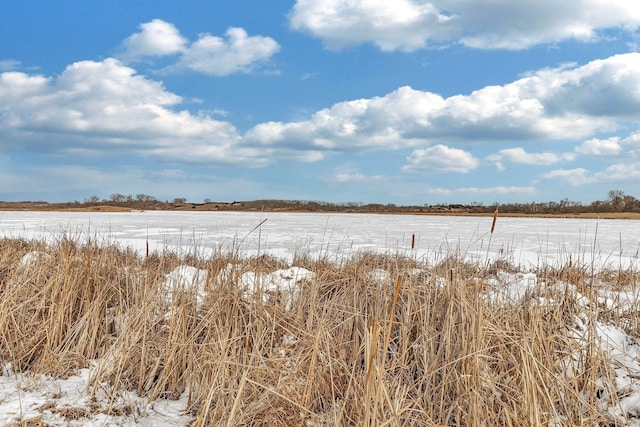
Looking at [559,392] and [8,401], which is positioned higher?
[559,392]

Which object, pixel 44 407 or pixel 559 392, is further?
pixel 44 407

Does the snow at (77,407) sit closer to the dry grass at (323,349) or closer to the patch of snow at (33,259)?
the dry grass at (323,349)

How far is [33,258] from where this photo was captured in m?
5.73

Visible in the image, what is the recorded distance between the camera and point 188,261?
7.33 meters

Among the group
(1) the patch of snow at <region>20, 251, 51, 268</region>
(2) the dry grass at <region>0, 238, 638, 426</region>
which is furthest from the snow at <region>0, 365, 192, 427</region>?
(1) the patch of snow at <region>20, 251, 51, 268</region>

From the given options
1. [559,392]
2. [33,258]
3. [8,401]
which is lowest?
[8,401]

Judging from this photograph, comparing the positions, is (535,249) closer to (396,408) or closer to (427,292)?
(427,292)

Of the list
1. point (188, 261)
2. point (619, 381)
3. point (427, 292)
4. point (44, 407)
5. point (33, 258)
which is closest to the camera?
point (44, 407)

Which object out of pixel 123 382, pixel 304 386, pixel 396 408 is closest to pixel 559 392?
pixel 396 408

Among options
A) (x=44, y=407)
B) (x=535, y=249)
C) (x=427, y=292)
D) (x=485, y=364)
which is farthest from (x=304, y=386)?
(x=535, y=249)

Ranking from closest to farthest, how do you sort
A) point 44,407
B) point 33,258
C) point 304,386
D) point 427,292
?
point 304,386, point 44,407, point 427,292, point 33,258

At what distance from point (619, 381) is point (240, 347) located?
2.73 meters

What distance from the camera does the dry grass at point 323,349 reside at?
2658mm

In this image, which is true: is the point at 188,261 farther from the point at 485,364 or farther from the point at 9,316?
the point at 485,364
